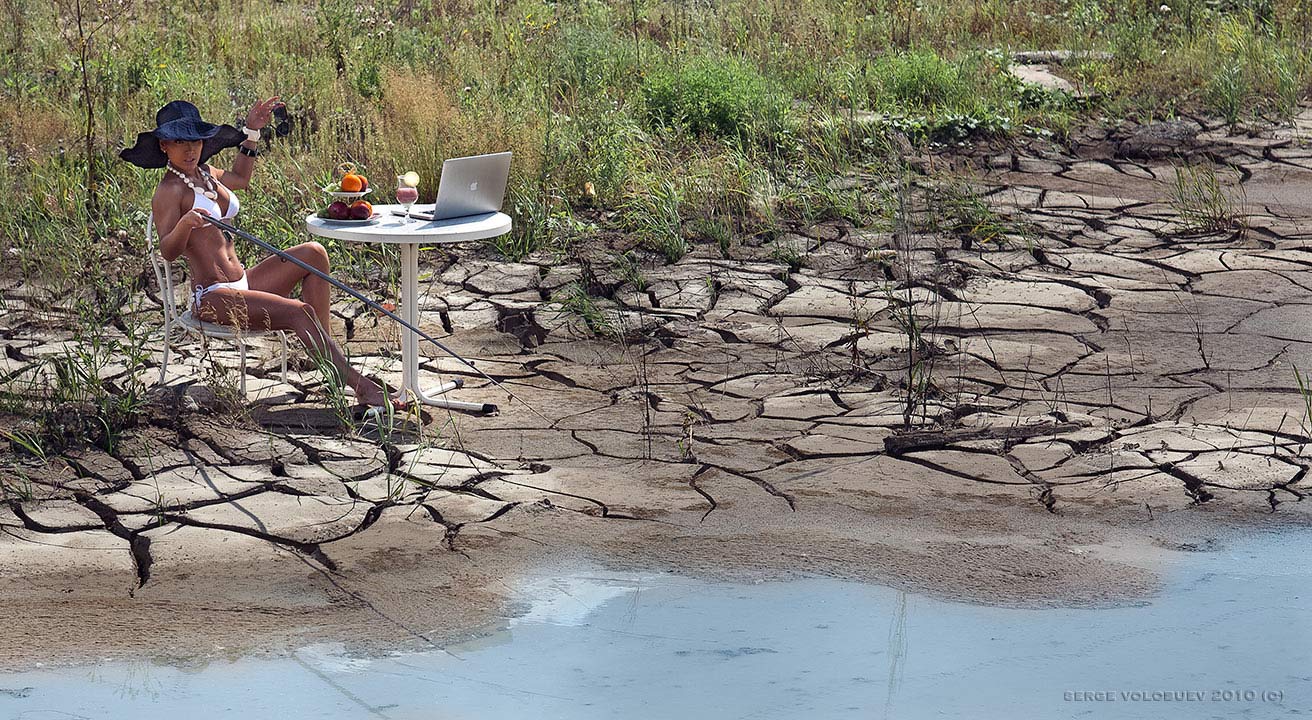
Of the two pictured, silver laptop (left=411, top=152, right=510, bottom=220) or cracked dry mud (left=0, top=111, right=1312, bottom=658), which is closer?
cracked dry mud (left=0, top=111, right=1312, bottom=658)

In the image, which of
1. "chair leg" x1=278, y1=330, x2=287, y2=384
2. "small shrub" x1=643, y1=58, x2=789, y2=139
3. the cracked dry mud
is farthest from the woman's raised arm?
"small shrub" x1=643, y1=58, x2=789, y2=139

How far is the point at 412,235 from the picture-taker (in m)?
5.32

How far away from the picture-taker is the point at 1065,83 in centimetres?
1135

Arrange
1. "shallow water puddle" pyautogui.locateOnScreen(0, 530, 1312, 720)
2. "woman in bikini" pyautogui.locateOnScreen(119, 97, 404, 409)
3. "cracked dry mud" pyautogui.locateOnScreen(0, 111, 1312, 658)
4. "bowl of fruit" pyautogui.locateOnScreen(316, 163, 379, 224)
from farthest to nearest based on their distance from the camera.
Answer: "bowl of fruit" pyautogui.locateOnScreen(316, 163, 379, 224) < "woman in bikini" pyautogui.locateOnScreen(119, 97, 404, 409) < "cracked dry mud" pyautogui.locateOnScreen(0, 111, 1312, 658) < "shallow water puddle" pyautogui.locateOnScreen(0, 530, 1312, 720)

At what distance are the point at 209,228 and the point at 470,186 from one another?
0.91 metres

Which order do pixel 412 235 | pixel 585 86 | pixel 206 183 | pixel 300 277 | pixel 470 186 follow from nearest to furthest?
1. pixel 412 235
2. pixel 206 183
3. pixel 470 186
4. pixel 300 277
5. pixel 585 86

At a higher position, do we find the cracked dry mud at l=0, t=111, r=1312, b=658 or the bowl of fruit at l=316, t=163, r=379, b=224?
the bowl of fruit at l=316, t=163, r=379, b=224

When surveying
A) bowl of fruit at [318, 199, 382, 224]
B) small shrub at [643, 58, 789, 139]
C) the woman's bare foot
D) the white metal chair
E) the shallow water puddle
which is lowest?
the shallow water puddle

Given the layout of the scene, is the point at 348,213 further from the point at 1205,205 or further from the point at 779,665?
the point at 1205,205

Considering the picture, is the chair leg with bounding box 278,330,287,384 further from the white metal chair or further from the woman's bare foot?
the woman's bare foot

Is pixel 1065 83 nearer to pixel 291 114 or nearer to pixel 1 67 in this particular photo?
pixel 291 114

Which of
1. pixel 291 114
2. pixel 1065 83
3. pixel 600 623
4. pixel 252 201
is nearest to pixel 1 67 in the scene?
pixel 291 114

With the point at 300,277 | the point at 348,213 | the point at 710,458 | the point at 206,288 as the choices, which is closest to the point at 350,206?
the point at 348,213

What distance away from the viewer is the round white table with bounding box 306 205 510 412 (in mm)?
5332
